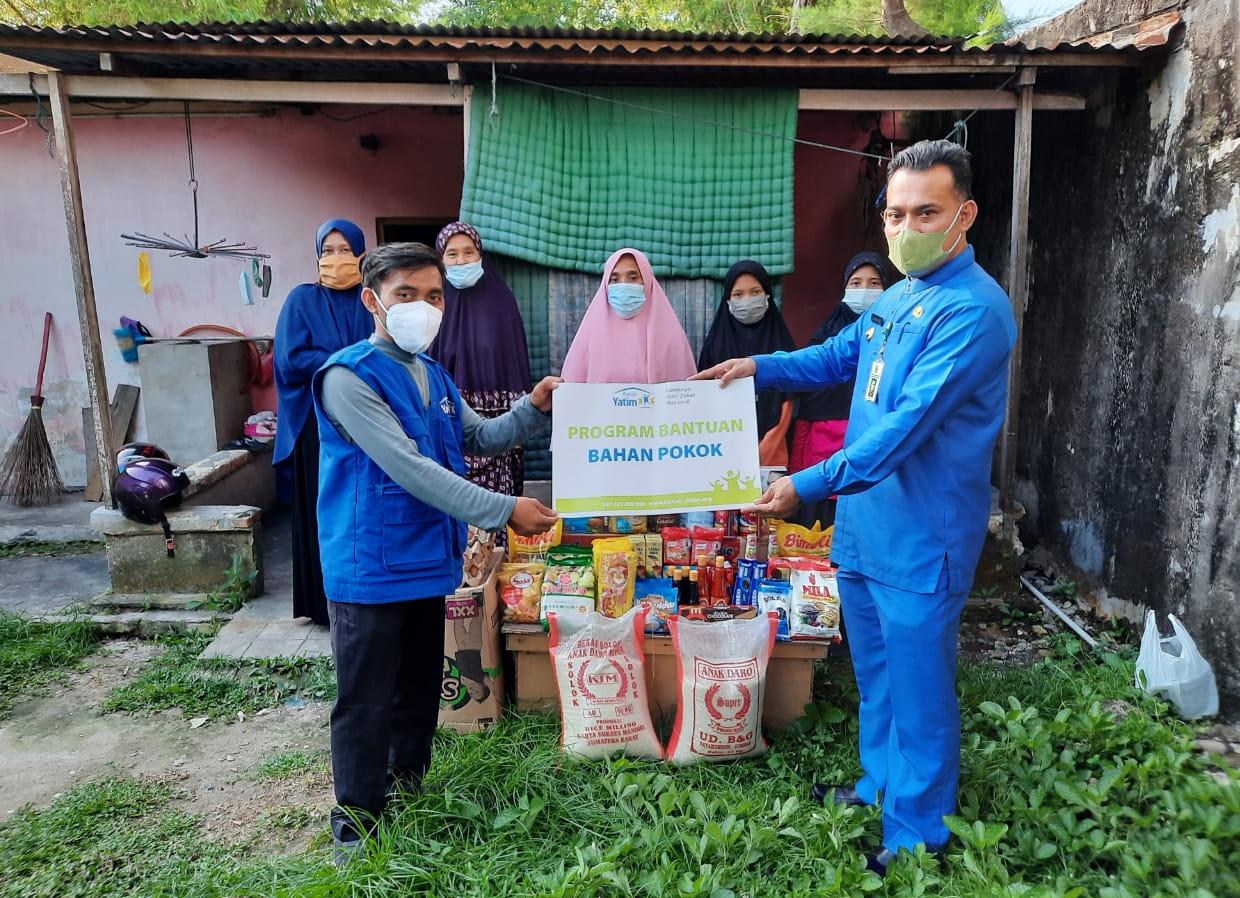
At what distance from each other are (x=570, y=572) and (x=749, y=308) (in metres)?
1.98

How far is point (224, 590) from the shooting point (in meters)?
4.74

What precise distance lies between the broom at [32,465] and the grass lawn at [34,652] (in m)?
2.92

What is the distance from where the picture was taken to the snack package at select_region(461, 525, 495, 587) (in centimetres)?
333

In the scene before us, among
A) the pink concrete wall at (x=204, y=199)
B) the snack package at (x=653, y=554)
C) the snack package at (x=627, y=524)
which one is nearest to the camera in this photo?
the snack package at (x=653, y=554)

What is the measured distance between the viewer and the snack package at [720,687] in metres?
2.96

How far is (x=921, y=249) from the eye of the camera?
2354mm

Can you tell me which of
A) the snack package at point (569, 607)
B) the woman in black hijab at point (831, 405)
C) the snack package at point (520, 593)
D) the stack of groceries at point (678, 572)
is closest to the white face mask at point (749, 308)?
the woman in black hijab at point (831, 405)

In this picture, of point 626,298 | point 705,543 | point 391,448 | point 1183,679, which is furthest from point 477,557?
point 1183,679

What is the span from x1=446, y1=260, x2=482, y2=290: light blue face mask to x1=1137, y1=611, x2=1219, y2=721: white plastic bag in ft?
12.3

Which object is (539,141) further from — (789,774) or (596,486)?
(789,774)

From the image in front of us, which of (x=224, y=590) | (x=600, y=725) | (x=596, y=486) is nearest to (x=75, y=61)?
(x=224, y=590)

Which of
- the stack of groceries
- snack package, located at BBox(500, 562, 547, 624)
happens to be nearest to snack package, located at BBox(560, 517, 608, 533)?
the stack of groceries

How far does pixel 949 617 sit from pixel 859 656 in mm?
420

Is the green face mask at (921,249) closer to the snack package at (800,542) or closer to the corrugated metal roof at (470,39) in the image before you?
the snack package at (800,542)
